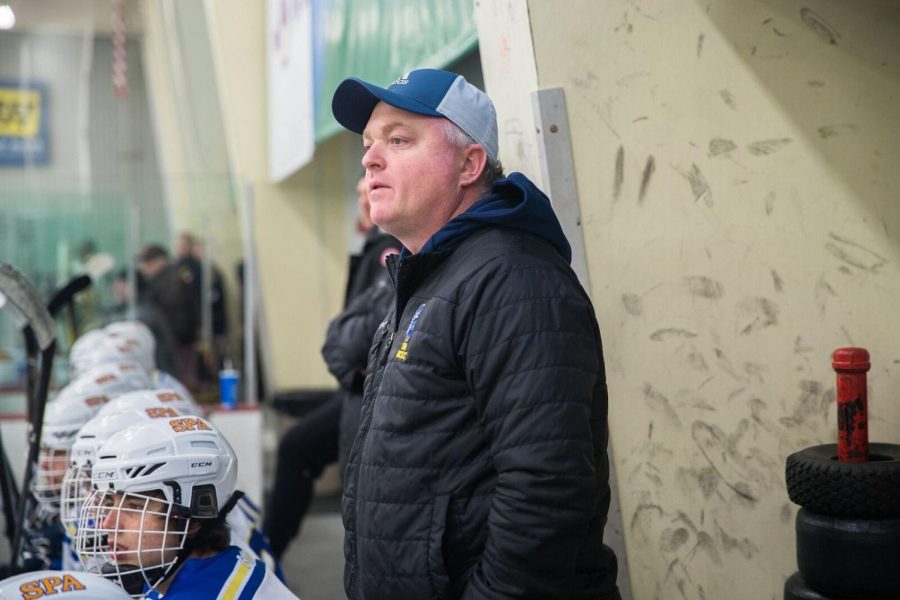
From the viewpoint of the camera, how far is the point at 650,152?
8.53 ft

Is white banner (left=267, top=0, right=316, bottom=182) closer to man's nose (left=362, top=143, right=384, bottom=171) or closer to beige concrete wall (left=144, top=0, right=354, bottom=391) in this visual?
beige concrete wall (left=144, top=0, right=354, bottom=391)

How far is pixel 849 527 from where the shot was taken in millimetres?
2164

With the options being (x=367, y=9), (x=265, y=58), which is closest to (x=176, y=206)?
(x=265, y=58)

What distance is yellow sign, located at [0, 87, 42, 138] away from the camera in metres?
15.3

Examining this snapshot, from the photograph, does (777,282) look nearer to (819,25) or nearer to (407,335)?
(819,25)

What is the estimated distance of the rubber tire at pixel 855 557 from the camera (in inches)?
84.0

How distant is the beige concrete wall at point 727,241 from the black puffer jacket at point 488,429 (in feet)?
2.49

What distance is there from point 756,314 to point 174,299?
5.45 metres

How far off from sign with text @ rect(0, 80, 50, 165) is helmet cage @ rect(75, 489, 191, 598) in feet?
44.2

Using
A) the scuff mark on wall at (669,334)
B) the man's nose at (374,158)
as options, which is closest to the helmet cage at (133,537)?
the man's nose at (374,158)

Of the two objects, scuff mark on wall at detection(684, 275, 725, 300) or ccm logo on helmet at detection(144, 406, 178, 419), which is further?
ccm logo on helmet at detection(144, 406, 178, 419)

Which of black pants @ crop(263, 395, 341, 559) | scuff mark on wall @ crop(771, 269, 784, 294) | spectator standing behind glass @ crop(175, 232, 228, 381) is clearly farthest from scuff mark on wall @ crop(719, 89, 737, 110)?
spectator standing behind glass @ crop(175, 232, 228, 381)

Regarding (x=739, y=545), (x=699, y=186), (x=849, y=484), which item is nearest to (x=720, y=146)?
(x=699, y=186)

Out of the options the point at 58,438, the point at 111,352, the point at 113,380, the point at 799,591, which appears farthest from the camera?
the point at 111,352
